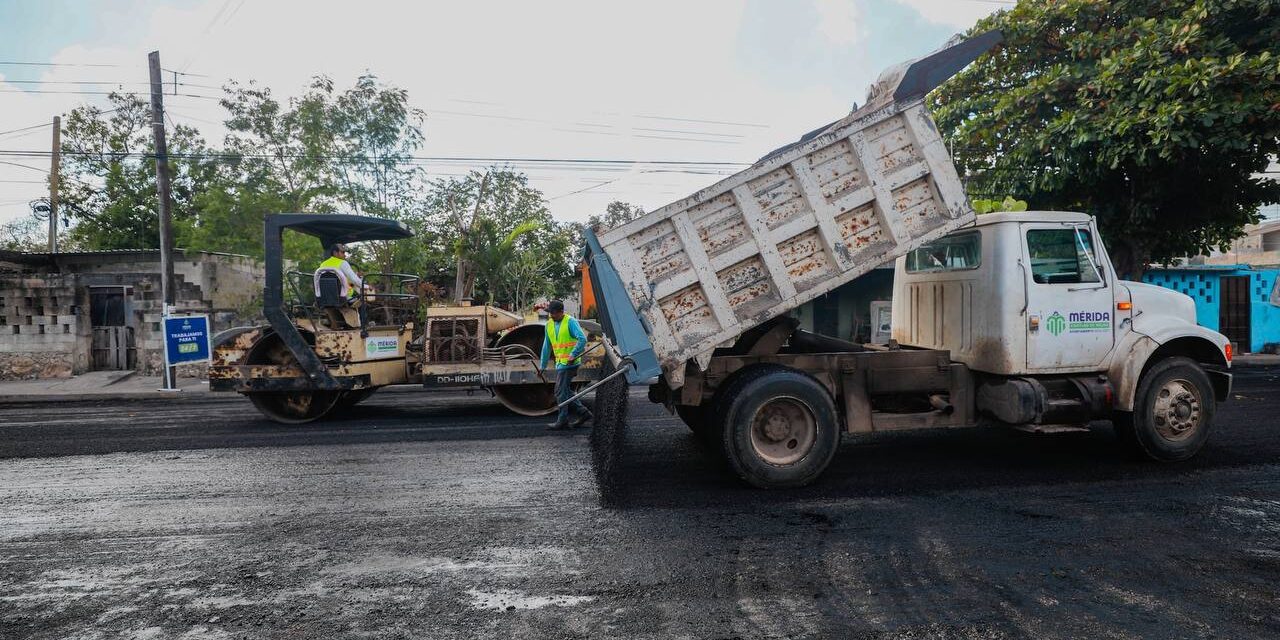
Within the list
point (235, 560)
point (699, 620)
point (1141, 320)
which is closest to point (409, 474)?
point (235, 560)

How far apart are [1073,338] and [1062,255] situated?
0.71 metres

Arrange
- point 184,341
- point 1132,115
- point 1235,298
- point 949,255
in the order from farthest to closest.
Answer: point 1235,298, point 184,341, point 1132,115, point 949,255

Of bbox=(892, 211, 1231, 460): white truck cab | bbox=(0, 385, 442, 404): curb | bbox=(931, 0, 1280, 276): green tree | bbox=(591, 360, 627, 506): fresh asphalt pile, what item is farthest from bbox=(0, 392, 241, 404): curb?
bbox=(931, 0, 1280, 276): green tree

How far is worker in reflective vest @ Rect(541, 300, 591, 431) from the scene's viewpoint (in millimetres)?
8320

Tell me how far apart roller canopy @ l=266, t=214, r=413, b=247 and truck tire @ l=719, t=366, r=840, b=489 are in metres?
5.56

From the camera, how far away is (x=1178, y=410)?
19.2 ft

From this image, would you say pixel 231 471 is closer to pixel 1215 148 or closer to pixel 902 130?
pixel 902 130

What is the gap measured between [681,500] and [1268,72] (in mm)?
10677

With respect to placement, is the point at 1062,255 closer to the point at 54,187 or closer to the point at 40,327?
the point at 40,327

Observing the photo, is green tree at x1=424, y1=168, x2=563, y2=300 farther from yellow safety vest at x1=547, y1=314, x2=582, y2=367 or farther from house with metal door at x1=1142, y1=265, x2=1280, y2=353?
house with metal door at x1=1142, y1=265, x2=1280, y2=353

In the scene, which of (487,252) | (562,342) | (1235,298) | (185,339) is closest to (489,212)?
(487,252)

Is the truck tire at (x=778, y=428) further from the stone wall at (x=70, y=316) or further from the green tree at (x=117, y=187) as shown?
the green tree at (x=117, y=187)

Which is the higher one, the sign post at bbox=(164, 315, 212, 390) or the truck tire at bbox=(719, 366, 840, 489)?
the sign post at bbox=(164, 315, 212, 390)

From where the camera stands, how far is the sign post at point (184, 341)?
13.0m
